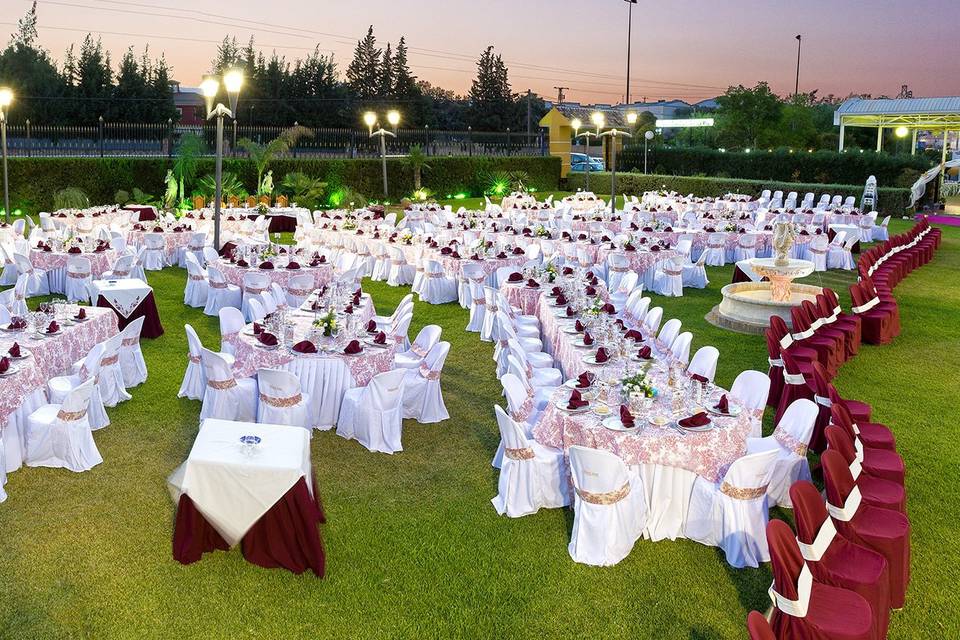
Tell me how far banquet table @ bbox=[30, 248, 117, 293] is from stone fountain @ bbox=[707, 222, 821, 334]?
10.5 m

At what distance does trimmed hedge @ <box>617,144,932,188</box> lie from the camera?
3284cm

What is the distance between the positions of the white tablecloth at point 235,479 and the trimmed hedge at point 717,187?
2677 cm

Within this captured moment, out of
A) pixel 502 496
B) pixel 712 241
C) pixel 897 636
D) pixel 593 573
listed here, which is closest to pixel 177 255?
pixel 712 241

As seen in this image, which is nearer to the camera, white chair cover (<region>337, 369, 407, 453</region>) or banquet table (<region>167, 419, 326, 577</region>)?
banquet table (<region>167, 419, 326, 577</region>)

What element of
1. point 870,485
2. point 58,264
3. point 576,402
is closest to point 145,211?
point 58,264

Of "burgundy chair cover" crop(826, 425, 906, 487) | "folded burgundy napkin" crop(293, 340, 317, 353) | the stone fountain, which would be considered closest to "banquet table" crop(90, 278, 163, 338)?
"folded burgundy napkin" crop(293, 340, 317, 353)

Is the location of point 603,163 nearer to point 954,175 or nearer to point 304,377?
point 954,175

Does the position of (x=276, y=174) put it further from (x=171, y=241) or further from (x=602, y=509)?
(x=602, y=509)

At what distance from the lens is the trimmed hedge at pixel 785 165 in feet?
108

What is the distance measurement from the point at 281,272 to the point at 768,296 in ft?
26.0

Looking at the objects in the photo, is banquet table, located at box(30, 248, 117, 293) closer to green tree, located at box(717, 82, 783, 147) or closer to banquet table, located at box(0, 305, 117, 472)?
banquet table, located at box(0, 305, 117, 472)

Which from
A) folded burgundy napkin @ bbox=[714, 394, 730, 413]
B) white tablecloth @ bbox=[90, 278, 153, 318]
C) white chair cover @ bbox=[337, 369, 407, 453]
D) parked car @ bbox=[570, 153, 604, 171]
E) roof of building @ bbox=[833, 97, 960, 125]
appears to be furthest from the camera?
parked car @ bbox=[570, 153, 604, 171]

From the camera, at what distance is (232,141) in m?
32.8

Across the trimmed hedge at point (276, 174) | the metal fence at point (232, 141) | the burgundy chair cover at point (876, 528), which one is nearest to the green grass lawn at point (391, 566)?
the burgundy chair cover at point (876, 528)
